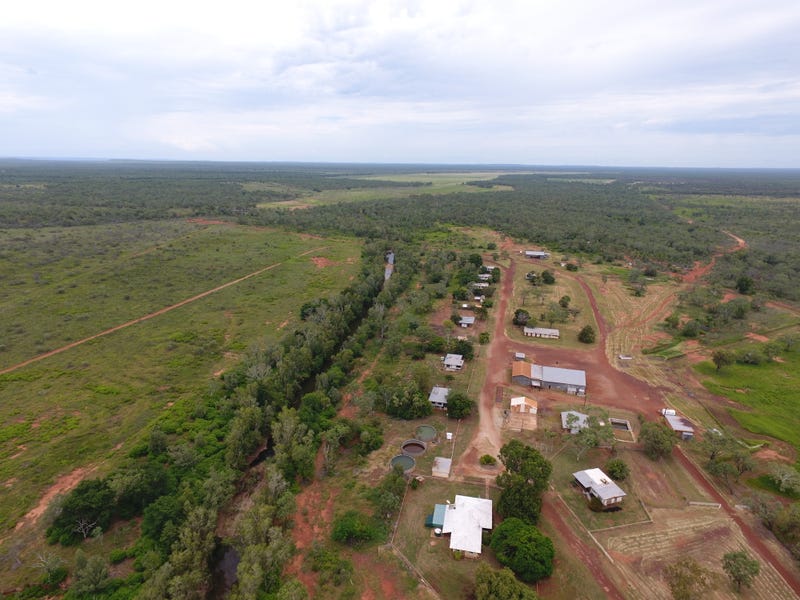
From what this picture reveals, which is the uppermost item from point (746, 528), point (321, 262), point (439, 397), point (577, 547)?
point (439, 397)

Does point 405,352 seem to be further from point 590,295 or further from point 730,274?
point 730,274

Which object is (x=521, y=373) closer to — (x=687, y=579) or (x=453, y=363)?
(x=453, y=363)

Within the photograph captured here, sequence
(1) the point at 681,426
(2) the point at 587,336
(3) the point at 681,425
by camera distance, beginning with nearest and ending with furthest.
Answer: (1) the point at 681,426, (3) the point at 681,425, (2) the point at 587,336

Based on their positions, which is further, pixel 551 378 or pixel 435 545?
pixel 551 378

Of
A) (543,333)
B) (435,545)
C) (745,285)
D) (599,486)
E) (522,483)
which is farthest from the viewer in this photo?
(745,285)

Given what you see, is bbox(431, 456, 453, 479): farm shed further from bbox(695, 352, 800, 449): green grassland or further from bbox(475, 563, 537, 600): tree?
bbox(695, 352, 800, 449): green grassland

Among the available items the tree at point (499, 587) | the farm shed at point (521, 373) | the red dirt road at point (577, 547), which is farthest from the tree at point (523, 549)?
the farm shed at point (521, 373)

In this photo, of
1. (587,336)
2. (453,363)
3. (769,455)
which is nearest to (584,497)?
(769,455)
